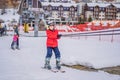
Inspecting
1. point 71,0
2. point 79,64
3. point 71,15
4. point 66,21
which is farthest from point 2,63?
point 71,0

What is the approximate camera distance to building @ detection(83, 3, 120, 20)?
76.1 meters

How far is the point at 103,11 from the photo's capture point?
263ft

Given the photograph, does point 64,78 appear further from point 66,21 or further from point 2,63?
point 66,21

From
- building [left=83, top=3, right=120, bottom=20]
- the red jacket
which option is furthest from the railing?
building [left=83, top=3, right=120, bottom=20]

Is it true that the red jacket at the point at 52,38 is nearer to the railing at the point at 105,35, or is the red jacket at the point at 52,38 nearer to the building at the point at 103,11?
the railing at the point at 105,35

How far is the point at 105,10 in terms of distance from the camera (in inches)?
3118

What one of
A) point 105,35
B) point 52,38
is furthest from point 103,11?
point 52,38

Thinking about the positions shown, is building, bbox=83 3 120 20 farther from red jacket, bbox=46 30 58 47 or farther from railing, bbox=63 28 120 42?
red jacket, bbox=46 30 58 47

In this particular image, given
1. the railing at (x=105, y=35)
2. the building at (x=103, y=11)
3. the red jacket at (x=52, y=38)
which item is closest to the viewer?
the red jacket at (x=52, y=38)

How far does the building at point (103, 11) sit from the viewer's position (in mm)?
76075

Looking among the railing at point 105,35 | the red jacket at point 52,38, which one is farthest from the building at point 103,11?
the red jacket at point 52,38

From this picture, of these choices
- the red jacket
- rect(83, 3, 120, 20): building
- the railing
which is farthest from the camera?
rect(83, 3, 120, 20): building

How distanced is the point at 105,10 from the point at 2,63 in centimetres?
6873

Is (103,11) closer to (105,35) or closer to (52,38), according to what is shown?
(105,35)
